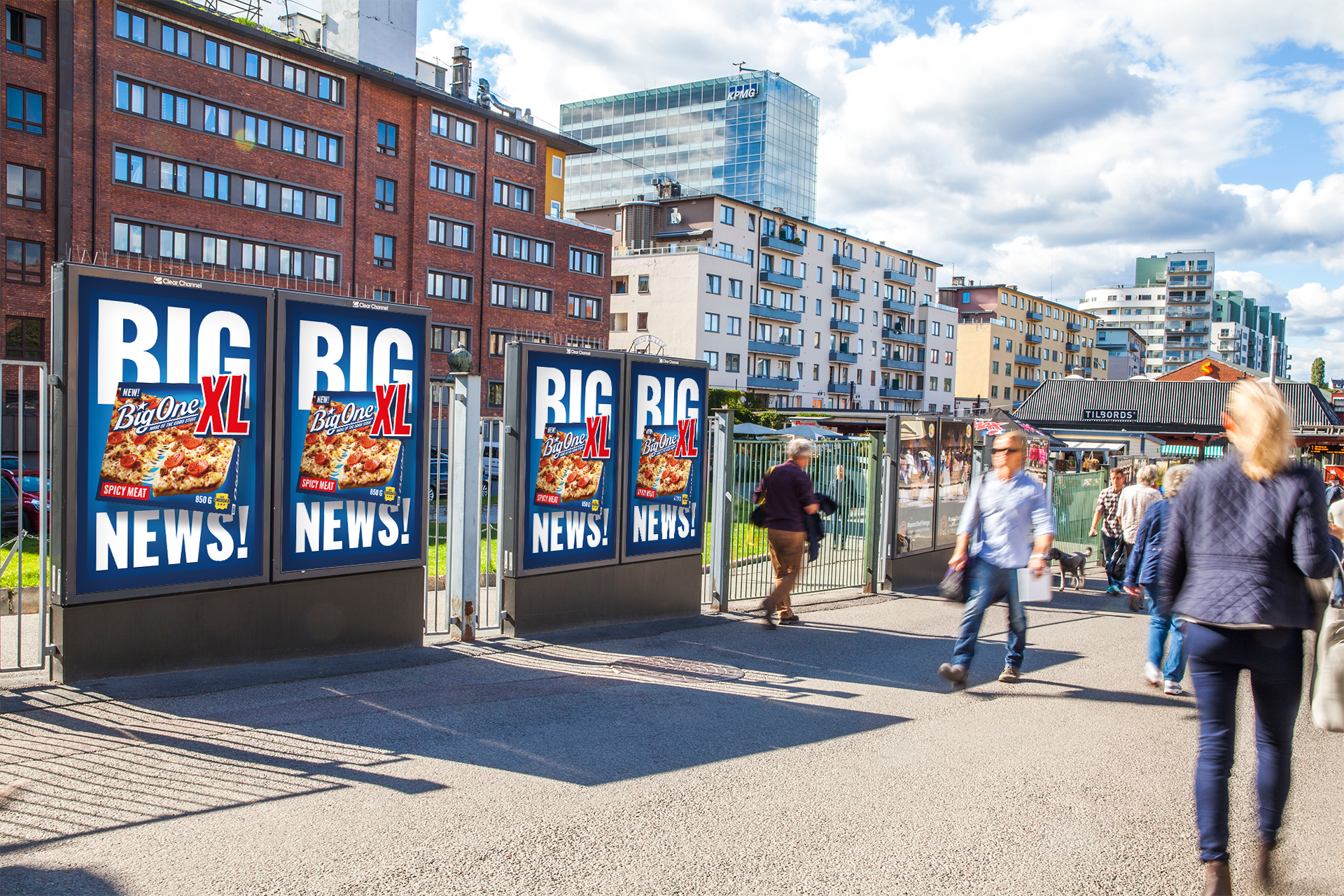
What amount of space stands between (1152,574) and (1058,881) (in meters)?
4.08

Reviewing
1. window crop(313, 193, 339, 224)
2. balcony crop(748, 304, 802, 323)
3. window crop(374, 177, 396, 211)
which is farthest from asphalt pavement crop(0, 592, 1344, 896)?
balcony crop(748, 304, 802, 323)

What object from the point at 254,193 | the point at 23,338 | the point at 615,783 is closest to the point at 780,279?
the point at 254,193

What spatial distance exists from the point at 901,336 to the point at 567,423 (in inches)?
3382

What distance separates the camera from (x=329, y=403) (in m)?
7.34

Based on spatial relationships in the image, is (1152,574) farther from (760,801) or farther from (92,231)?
(92,231)

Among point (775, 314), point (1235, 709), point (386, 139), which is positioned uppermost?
point (386, 139)

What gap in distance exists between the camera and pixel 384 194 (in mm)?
49125

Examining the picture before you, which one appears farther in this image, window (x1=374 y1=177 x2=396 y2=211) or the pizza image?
window (x1=374 y1=177 x2=396 y2=211)

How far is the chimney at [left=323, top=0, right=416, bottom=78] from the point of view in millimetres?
50250

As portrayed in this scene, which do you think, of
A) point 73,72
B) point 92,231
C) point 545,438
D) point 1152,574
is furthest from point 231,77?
point 1152,574

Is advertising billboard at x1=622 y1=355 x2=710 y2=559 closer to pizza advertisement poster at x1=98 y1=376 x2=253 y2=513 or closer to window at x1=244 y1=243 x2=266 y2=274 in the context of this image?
pizza advertisement poster at x1=98 y1=376 x2=253 y2=513

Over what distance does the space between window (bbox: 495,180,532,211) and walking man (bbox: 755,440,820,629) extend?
47750 millimetres

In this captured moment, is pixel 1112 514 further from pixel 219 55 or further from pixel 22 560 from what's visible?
pixel 219 55

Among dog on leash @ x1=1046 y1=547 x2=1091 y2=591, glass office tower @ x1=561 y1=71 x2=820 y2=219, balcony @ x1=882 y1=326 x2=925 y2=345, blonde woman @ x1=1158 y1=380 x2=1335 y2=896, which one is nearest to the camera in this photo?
blonde woman @ x1=1158 y1=380 x2=1335 y2=896
